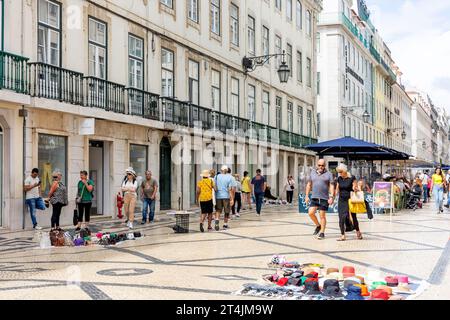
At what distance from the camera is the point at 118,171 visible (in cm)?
1842

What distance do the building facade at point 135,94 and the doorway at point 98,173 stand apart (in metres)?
0.03

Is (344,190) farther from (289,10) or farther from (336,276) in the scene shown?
(289,10)

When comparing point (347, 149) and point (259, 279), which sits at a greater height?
point (347, 149)

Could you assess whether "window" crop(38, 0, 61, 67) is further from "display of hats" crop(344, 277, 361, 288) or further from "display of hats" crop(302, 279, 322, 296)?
"display of hats" crop(344, 277, 361, 288)

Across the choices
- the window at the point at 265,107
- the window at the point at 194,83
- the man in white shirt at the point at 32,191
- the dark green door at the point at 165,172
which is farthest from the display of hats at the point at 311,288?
the window at the point at 265,107

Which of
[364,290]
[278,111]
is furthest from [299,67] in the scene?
[364,290]

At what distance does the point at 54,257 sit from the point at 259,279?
3873 millimetres

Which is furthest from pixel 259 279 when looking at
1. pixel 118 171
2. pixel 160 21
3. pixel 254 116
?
pixel 254 116

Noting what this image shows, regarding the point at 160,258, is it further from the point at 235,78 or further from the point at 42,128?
the point at 235,78

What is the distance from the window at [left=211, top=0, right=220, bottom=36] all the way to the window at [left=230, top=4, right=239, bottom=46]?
148cm

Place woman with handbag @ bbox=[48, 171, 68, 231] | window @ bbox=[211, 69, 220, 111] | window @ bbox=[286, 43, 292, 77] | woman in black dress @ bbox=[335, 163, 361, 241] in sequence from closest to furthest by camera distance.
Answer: woman in black dress @ bbox=[335, 163, 361, 241]
woman with handbag @ bbox=[48, 171, 68, 231]
window @ bbox=[211, 69, 220, 111]
window @ bbox=[286, 43, 292, 77]

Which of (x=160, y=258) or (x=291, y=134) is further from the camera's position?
(x=291, y=134)

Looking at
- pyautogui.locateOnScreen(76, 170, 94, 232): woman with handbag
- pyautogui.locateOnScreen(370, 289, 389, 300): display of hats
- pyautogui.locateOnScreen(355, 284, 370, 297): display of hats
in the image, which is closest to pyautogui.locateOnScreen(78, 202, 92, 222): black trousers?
pyautogui.locateOnScreen(76, 170, 94, 232): woman with handbag

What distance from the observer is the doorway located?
18.0m
